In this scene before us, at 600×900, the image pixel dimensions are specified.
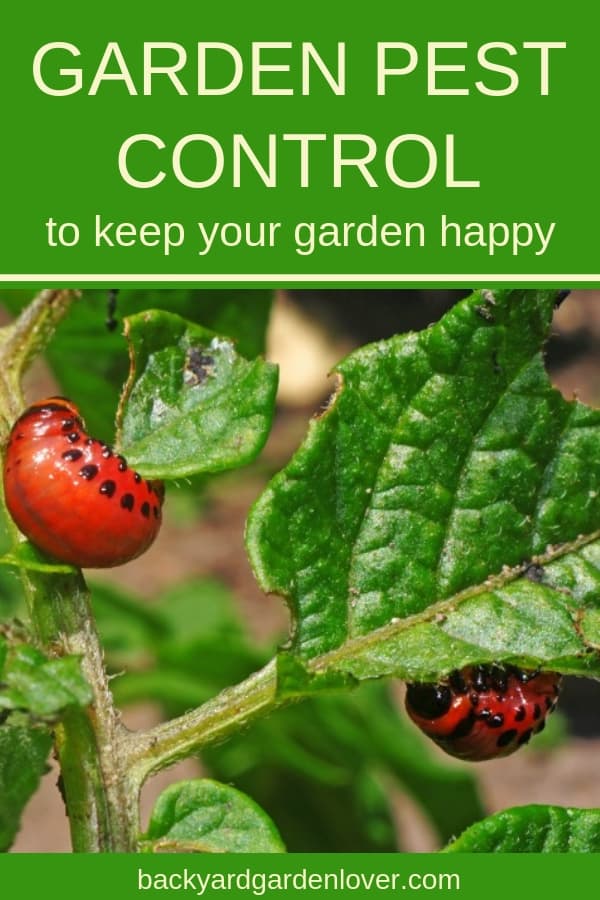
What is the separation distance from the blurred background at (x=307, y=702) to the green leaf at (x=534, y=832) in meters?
0.57

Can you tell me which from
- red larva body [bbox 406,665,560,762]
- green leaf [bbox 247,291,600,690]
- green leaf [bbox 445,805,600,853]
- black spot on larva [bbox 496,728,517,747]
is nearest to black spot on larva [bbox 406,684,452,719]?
red larva body [bbox 406,665,560,762]

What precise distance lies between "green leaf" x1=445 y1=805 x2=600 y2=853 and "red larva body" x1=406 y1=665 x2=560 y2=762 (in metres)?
0.37

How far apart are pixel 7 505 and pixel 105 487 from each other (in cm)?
16

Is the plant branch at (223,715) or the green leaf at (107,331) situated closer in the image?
the plant branch at (223,715)

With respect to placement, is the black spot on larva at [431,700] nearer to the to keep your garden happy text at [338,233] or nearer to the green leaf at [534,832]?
the green leaf at [534,832]

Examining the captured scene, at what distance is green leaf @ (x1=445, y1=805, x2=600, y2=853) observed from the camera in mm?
1842

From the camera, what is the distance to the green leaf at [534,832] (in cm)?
184

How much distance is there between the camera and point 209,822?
1823mm

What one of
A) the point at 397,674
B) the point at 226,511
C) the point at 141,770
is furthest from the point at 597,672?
the point at 226,511

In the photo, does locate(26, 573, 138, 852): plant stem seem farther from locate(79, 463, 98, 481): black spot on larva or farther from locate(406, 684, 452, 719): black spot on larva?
locate(406, 684, 452, 719): black spot on larva

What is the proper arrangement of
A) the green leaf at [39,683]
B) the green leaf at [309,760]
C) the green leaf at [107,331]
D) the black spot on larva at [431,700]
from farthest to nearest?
the green leaf at [309,760]
the green leaf at [107,331]
the black spot on larva at [431,700]
the green leaf at [39,683]

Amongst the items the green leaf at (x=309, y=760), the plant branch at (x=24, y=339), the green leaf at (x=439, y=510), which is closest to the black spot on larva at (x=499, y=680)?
the green leaf at (x=439, y=510)

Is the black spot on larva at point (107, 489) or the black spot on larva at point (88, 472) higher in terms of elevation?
the black spot on larva at point (88, 472)

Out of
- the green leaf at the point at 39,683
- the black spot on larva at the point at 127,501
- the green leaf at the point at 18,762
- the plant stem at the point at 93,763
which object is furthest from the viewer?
the black spot on larva at the point at 127,501
